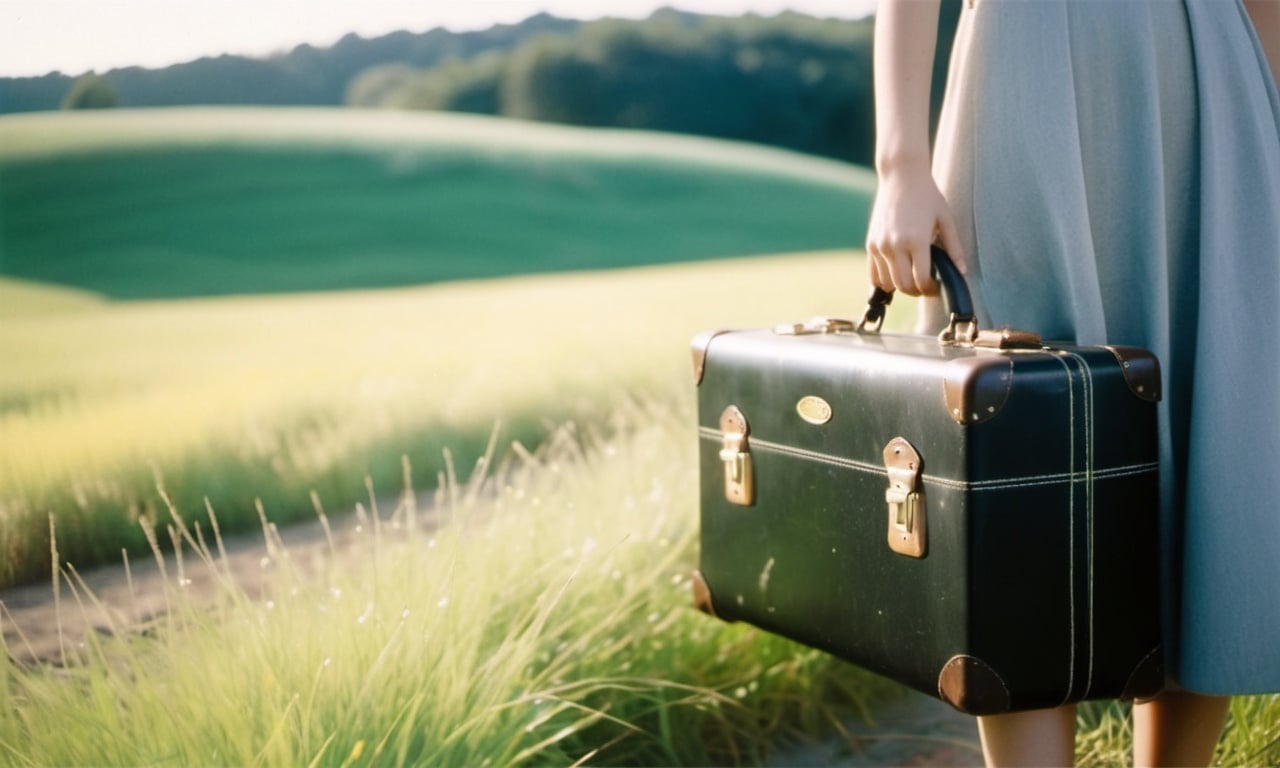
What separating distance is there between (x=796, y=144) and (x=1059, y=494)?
10.2 ft

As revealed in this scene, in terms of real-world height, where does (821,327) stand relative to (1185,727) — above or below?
above

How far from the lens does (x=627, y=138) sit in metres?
4.05

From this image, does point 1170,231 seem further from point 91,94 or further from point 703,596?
point 91,94

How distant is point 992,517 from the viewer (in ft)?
4.70

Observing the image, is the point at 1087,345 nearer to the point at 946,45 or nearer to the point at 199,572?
the point at 199,572

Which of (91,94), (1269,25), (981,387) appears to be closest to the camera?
(981,387)

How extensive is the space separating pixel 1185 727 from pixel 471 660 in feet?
3.27

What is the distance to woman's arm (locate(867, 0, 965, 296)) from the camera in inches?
61.9

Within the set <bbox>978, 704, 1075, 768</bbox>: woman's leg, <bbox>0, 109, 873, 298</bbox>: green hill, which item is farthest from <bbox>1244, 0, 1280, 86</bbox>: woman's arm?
<bbox>0, 109, 873, 298</bbox>: green hill

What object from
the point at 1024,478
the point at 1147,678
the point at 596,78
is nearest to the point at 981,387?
the point at 1024,478

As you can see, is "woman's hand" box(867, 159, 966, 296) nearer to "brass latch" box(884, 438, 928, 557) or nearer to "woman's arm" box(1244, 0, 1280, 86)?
"brass latch" box(884, 438, 928, 557)

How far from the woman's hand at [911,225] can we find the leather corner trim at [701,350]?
406 mm

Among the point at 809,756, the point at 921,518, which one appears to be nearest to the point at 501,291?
the point at 809,756

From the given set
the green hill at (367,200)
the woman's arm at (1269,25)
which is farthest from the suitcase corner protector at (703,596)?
the green hill at (367,200)
